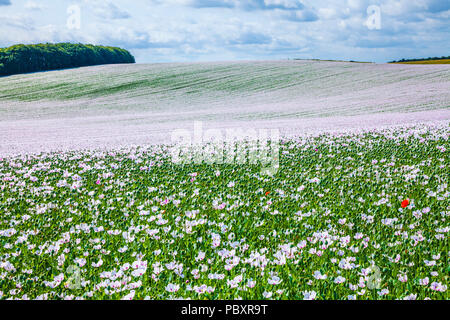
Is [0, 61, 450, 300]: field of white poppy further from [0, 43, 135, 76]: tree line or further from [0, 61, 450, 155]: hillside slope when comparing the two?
[0, 43, 135, 76]: tree line

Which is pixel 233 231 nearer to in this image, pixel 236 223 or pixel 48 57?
pixel 236 223

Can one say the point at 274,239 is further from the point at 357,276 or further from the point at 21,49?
the point at 21,49

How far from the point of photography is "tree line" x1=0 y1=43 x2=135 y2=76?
212 ft

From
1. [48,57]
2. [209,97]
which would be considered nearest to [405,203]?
[209,97]

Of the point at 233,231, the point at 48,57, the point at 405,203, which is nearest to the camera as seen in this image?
the point at 233,231

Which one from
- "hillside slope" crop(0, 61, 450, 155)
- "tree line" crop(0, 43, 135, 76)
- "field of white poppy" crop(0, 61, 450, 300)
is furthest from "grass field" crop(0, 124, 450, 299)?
"tree line" crop(0, 43, 135, 76)

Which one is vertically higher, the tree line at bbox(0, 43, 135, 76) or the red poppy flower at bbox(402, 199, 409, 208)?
the tree line at bbox(0, 43, 135, 76)

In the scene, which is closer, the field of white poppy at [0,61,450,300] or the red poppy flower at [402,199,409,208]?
the field of white poppy at [0,61,450,300]

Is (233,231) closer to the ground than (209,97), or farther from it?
closer to the ground

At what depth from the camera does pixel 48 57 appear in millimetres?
69875
